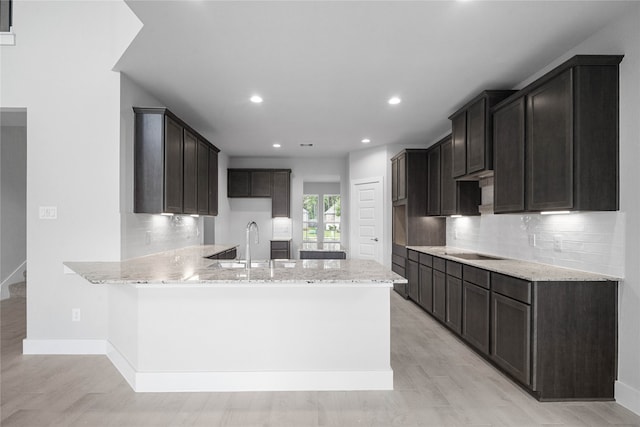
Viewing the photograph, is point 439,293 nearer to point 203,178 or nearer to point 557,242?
point 557,242

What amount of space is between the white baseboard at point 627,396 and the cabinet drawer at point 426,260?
2275 mm

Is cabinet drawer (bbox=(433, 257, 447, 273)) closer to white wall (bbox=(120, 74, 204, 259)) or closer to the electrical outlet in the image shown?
the electrical outlet

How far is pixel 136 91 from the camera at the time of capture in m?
3.57

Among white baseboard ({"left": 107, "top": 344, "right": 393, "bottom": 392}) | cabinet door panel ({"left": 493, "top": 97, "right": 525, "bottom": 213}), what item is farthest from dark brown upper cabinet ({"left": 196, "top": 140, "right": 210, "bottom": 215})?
cabinet door panel ({"left": 493, "top": 97, "right": 525, "bottom": 213})

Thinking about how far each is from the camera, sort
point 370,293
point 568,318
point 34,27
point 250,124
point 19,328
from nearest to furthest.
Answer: point 568,318 → point 370,293 → point 34,27 → point 19,328 → point 250,124

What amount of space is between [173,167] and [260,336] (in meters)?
2.11

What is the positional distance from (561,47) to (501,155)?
3.14 feet

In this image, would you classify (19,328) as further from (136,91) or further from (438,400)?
(438,400)

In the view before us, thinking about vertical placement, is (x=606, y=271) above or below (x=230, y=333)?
above

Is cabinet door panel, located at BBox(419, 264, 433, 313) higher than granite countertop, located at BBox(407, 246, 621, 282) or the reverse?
the reverse

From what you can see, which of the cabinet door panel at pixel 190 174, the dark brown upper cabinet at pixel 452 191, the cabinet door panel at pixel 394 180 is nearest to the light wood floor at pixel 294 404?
the cabinet door panel at pixel 190 174

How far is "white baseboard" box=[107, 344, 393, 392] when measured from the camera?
2.58 meters

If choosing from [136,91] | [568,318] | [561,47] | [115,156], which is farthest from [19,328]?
[561,47]

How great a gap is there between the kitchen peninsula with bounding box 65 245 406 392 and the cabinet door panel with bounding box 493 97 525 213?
148 centimetres
